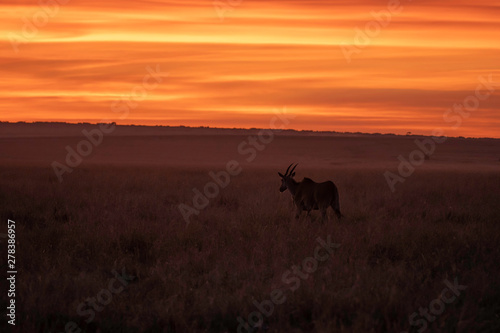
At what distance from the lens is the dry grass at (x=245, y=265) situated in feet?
19.3

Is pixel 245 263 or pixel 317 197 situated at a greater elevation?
pixel 317 197

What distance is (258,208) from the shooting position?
46.0ft

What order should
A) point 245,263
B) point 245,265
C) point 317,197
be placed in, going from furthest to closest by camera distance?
point 317,197 → point 245,263 → point 245,265

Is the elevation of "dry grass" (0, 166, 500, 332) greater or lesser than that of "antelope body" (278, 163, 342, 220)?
lesser

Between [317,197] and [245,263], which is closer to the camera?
[245,263]

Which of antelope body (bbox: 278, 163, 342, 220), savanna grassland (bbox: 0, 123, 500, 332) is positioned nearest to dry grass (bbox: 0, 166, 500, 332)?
savanna grassland (bbox: 0, 123, 500, 332)

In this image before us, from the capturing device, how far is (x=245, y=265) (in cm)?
774

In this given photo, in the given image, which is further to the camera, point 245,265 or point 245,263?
point 245,263

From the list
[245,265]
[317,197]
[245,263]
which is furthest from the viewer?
[317,197]

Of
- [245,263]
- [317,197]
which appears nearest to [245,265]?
[245,263]

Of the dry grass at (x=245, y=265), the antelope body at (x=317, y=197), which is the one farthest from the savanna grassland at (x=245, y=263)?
the antelope body at (x=317, y=197)

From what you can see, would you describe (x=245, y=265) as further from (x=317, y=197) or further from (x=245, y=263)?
(x=317, y=197)

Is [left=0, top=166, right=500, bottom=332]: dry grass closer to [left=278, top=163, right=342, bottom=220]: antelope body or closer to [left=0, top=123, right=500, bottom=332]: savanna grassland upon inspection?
[left=0, top=123, right=500, bottom=332]: savanna grassland

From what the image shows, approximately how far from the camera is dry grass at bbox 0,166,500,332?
5.89 m
